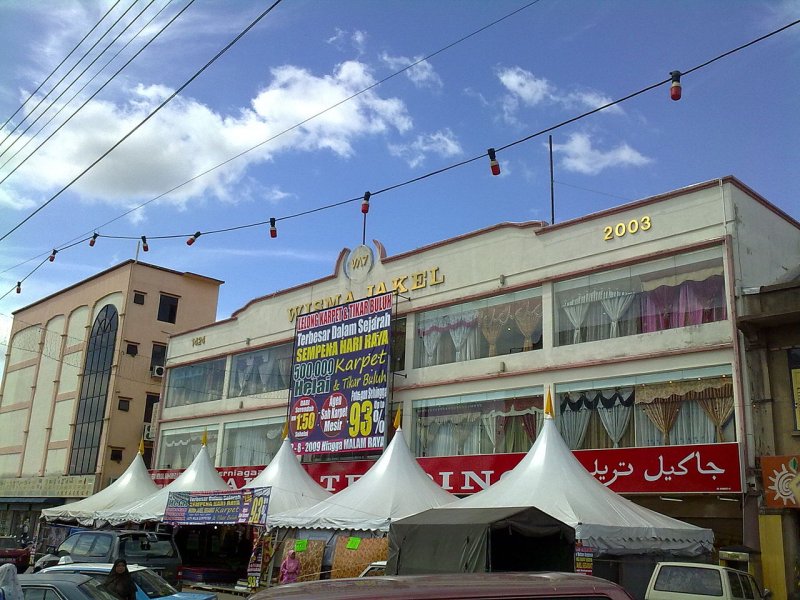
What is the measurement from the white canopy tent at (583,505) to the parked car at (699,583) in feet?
2.95

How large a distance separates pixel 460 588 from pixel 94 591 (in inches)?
250

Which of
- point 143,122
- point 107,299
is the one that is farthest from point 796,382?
point 107,299

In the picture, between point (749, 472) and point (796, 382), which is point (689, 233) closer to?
point (796, 382)

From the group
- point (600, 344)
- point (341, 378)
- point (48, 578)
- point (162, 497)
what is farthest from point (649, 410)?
point (162, 497)

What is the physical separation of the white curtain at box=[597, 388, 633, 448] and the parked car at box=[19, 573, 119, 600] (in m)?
13.3

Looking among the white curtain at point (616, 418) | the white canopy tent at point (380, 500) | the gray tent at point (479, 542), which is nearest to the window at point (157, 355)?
the white canopy tent at point (380, 500)

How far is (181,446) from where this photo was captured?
110ft

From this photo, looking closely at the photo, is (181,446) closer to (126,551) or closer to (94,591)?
(126,551)

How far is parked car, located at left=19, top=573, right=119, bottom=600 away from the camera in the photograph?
823cm

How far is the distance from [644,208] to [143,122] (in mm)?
12215

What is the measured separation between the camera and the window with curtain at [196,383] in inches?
1275

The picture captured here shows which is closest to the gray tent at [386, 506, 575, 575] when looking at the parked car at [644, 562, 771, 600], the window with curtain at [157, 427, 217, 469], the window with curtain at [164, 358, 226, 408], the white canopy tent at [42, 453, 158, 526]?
the parked car at [644, 562, 771, 600]

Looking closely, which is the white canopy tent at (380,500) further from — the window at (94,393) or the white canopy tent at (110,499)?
the window at (94,393)

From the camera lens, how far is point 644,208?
19469mm
